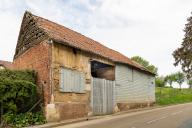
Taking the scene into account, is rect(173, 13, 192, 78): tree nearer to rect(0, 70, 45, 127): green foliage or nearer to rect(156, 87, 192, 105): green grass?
rect(0, 70, 45, 127): green foliage

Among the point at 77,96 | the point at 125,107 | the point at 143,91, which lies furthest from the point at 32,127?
the point at 143,91

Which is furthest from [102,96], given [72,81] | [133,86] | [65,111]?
[133,86]

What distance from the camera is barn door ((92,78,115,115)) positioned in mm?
24391

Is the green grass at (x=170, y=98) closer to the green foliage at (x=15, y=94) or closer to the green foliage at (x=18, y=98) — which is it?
the green foliage at (x=18, y=98)

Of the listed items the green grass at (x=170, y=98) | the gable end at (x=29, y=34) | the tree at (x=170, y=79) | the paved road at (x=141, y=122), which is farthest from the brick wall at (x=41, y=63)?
the tree at (x=170, y=79)

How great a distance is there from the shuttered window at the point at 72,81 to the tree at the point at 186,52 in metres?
7.06

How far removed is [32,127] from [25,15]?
34.7 feet

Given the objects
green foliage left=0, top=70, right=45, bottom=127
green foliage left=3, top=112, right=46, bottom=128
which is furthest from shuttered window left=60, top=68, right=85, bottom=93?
green foliage left=3, top=112, right=46, bottom=128

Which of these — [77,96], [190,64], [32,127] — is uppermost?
[190,64]

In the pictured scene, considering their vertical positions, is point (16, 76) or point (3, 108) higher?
point (16, 76)

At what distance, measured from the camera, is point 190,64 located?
17016 mm

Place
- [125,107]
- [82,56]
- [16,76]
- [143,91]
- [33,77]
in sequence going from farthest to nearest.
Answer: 1. [143,91]
2. [125,107]
3. [82,56]
4. [33,77]
5. [16,76]

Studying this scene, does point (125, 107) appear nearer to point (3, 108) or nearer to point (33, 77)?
point (33, 77)

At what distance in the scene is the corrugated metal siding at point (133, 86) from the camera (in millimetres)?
28781
